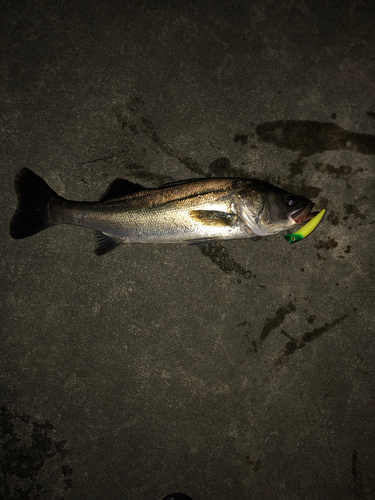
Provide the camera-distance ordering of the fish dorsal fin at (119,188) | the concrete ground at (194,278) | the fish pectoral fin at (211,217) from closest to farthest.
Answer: the fish pectoral fin at (211,217), the fish dorsal fin at (119,188), the concrete ground at (194,278)

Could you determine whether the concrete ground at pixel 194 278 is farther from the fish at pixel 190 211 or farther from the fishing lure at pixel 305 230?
the fish at pixel 190 211

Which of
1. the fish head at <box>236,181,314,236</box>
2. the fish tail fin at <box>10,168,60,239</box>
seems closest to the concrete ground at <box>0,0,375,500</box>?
the fish tail fin at <box>10,168,60,239</box>

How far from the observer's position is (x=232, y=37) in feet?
11.0

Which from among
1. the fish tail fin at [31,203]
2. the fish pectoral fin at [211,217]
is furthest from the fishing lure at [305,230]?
the fish tail fin at [31,203]

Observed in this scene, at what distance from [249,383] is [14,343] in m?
3.19

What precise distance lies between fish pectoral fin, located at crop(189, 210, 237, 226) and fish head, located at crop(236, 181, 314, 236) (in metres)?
0.16

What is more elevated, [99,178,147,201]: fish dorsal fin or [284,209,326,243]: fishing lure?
[284,209,326,243]: fishing lure

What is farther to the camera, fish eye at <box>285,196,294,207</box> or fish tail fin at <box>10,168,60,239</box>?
fish tail fin at <box>10,168,60,239</box>

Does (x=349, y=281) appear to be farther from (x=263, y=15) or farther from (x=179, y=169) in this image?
(x=263, y=15)

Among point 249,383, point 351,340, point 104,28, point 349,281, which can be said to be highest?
point 104,28

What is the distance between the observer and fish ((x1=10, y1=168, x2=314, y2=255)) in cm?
284

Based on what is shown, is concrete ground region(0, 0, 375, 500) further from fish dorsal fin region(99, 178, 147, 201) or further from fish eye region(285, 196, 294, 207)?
fish eye region(285, 196, 294, 207)

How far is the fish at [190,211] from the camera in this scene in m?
2.84

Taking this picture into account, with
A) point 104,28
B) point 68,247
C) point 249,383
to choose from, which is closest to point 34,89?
point 104,28
